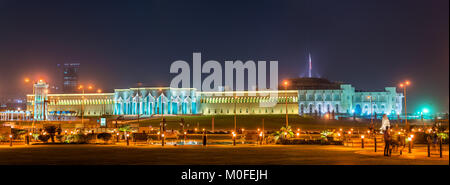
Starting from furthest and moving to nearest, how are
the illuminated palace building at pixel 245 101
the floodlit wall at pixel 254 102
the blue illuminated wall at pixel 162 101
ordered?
the floodlit wall at pixel 254 102 → the illuminated palace building at pixel 245 101 → the blue illuminated wall at pixel 162 101

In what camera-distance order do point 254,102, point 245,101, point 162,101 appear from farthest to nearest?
point 245,101, point 254,102, point 162,101

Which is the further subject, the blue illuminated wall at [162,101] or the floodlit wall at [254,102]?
the floodlit wall at [254,102]

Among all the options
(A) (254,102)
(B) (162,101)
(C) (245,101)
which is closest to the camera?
(B) (162,101)

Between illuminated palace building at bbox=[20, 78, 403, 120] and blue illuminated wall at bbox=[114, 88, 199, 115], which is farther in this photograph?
illuminated palace building at bbox=[20, 78, 403, 120]

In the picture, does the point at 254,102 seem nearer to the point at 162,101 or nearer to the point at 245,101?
the point at 245,101

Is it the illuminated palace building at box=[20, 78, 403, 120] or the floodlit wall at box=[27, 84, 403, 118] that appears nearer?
the illuminated palace building at box=[20, 78, 403, 120]

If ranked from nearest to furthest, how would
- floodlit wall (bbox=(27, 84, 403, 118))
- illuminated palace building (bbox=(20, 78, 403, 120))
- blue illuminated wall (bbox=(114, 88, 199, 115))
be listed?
blue illuminated wall (bbox=(114, 88, 199, 115)) < illuminated palace building (bbox=(20, 78, 403, 120)) < floodlit wall (bbox=(27, 84, 403, 118))

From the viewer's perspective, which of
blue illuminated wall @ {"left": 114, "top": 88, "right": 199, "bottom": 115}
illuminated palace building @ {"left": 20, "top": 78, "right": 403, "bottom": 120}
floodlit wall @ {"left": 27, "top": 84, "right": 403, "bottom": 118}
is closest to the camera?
blue illuminated wall @ {"left": 114, "top": 88, "right": 199, "bottom": 115}

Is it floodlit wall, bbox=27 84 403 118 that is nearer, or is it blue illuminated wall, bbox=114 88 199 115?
blue illuminated wall, bbox=114 88 199 115

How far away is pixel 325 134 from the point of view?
33062mm

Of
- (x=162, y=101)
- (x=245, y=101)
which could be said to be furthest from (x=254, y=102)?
(x=162, y=101)

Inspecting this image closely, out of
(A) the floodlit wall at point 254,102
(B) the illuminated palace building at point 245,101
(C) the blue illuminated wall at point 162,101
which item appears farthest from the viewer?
(A) the floodlit wall at point 254,102
